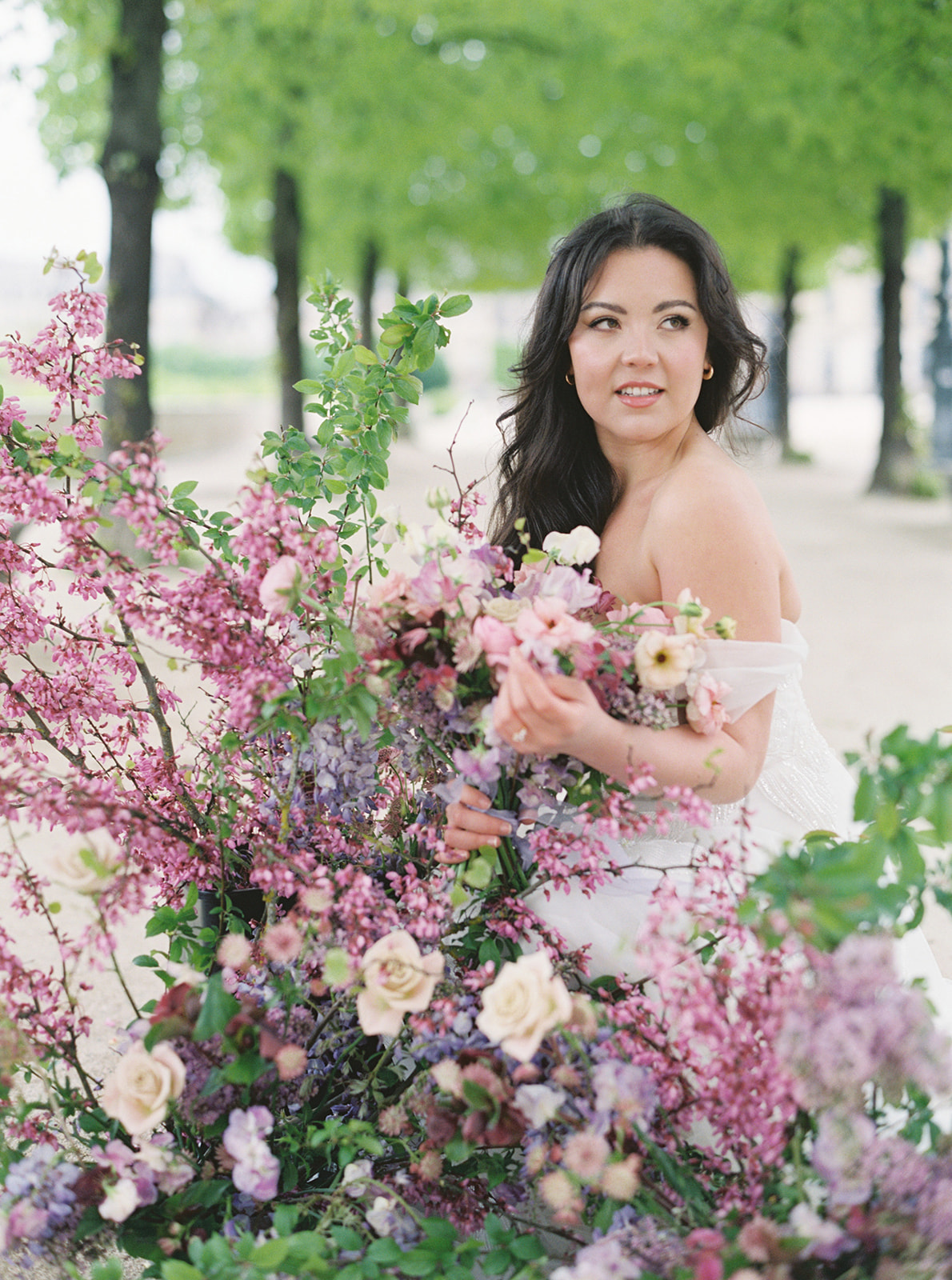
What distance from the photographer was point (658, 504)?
7.02ft

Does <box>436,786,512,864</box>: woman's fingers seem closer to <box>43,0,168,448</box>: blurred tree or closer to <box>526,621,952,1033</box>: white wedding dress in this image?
<box>526,621,952,1033</box>: white wedding dress

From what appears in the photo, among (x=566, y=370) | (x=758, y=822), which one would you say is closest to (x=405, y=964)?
(x=758, y=822)

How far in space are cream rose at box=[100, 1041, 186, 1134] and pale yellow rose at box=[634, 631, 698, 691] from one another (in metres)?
0.77

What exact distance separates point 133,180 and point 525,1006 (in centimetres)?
849

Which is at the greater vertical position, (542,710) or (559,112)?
(559,112)

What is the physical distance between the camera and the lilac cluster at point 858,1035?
1118 mm

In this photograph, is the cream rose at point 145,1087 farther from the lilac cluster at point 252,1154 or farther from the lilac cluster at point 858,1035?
the lilac cluster at point 858,1035

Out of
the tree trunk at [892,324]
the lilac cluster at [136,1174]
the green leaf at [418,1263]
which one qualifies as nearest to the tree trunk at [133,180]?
the lilac cluster at [136,1174]

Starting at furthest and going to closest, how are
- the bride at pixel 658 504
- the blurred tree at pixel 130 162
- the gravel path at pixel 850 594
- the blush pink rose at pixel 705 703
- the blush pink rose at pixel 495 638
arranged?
1. the blurred tree at pixel 130 162
2. the gravel path at pixel 850 594
3. the bride at pixel 658 504
4. the blush pink rose at pixel 705 703
5. the blush pink rose at pixel 495 638

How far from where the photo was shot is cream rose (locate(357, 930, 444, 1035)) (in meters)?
1.42

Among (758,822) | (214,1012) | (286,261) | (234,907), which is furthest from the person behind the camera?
(286,261)

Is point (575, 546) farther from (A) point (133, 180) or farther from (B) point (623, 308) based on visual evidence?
(A) point (133, 180)

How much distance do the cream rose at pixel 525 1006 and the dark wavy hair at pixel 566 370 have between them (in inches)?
41.9

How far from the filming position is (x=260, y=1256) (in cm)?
127
